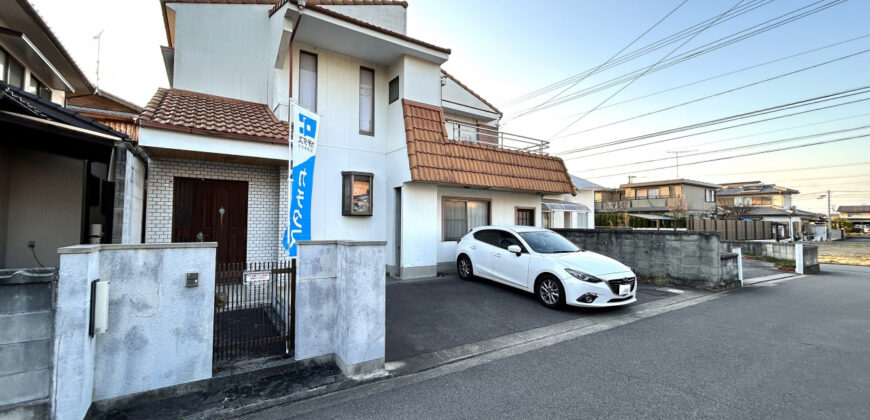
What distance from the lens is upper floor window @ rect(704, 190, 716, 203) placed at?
35062 millimetres

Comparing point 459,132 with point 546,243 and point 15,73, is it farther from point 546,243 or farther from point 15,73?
point 15,73

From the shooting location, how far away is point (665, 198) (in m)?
33.4

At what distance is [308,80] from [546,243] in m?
7.14

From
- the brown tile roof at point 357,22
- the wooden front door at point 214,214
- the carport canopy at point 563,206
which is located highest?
the brown tile roof at point 357,22

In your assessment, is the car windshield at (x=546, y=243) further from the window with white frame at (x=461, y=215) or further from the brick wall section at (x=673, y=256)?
the brick wall section at (x=673, y=256)

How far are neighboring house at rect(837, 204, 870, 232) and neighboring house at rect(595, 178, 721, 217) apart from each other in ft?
124

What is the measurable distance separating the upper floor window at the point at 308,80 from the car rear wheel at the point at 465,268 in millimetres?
5451

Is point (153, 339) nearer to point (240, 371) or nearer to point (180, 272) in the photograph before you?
point (180, 272)

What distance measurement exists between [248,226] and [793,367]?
9264 millimetres

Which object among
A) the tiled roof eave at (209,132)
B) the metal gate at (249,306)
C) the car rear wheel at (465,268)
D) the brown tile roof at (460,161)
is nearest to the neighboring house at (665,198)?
the brown tile roof at (460,161)

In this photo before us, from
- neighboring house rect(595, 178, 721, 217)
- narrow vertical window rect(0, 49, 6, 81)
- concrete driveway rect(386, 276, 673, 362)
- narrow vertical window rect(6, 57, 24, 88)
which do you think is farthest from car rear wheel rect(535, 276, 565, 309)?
neighboring house rect(595, 178, 721, 217)

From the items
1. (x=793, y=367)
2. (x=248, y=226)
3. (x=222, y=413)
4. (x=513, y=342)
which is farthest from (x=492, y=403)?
(x=248, y=226)

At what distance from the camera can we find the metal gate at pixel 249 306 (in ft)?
12.0

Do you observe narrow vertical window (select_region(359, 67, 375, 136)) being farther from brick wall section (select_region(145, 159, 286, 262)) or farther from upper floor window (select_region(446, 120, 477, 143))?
brick wall section (select_region(145, 159, 286, 262))
